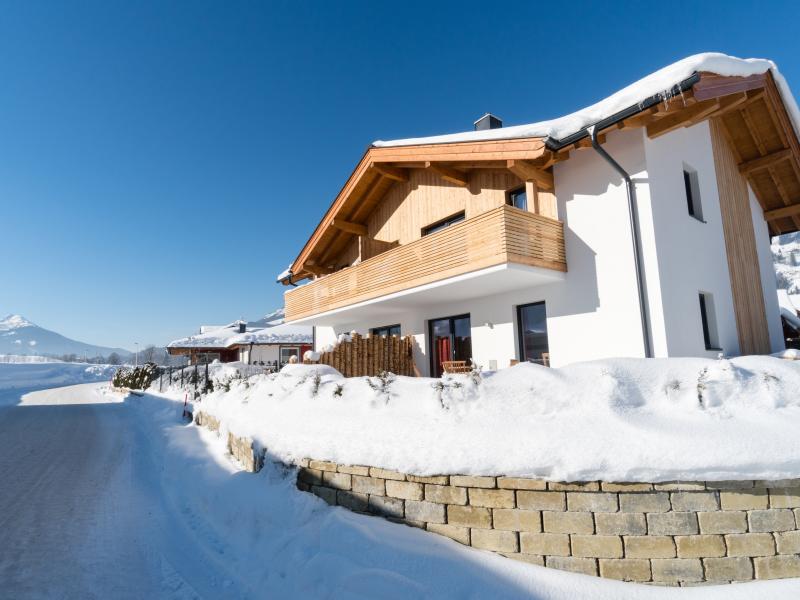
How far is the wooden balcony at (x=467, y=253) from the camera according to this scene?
28.7 feet

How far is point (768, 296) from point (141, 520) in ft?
52.3

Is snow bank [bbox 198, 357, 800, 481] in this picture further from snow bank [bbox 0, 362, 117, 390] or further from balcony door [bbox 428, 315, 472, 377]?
snow bank [bbox 0, 362, 117, 390]

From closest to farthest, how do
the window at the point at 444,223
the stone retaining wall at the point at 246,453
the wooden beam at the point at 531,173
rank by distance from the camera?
1. the stone retaining wall at the point at 246,453
2. the wooden beam at the point at 531,173
3. the window at the point at 444,223

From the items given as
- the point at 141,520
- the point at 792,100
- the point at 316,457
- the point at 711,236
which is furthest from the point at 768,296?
the point at 141,520

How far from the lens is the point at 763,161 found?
12.5 metres

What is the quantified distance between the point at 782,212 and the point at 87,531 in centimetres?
1961

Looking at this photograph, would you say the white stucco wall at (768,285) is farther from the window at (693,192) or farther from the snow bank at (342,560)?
the snow bank at (342,560)

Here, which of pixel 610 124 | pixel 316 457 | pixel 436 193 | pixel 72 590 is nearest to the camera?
pixel 72 590

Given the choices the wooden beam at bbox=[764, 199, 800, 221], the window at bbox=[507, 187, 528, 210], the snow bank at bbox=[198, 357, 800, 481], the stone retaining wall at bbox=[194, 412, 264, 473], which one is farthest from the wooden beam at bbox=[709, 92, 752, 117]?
the stone retaining wall at bbox=[194, 412, 264, 473]

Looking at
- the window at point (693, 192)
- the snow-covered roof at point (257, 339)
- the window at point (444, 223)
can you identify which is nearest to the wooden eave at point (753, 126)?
the window at point (693, 192)

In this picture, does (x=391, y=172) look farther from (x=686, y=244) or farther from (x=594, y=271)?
(x=686, y=244)

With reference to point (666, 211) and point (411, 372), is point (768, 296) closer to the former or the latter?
point (666, 211)

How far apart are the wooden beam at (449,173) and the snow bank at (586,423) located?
24.0 ft

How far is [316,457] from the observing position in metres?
5.23
